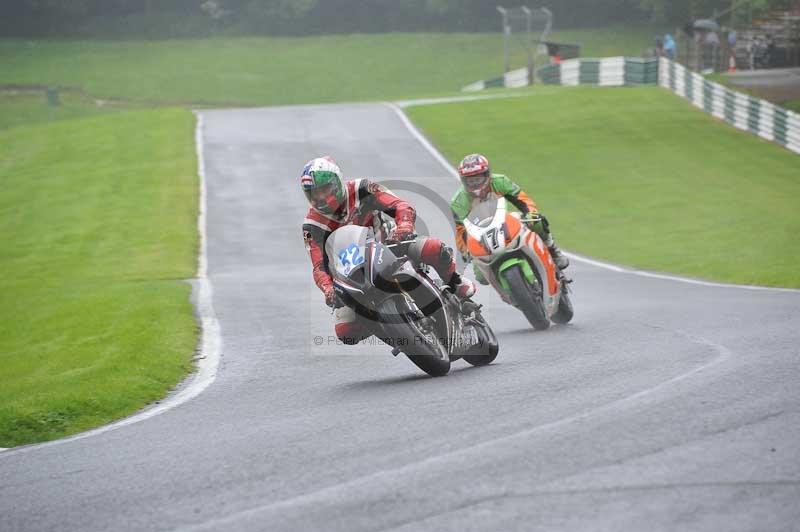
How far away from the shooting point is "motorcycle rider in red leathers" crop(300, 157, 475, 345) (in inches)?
336

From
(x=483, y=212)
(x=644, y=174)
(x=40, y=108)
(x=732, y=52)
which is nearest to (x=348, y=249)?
(x=483, y=212)

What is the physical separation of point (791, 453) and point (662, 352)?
3.39m

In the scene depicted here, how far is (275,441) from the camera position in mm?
6660

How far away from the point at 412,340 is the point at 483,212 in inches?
148

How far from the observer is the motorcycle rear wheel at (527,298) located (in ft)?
37.2

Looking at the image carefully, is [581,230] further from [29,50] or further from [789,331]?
[29,50]

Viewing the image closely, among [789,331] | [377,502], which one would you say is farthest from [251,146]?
[377,502]

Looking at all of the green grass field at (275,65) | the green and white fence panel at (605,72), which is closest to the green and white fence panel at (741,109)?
the green and white fence panel at (605,72)

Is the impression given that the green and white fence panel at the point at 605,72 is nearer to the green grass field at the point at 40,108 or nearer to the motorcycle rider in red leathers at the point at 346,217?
the green grass field at the point at 40,108

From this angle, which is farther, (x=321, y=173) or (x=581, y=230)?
(x=581, y=230)

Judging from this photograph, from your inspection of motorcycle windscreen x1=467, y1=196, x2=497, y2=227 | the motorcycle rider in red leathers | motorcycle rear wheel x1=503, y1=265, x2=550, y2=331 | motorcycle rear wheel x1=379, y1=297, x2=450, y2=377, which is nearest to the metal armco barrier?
motorcycle windscreen x1=467, y1=196, x2=497, y2=227

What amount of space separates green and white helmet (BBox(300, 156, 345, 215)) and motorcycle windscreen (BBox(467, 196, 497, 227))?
10.8 feet

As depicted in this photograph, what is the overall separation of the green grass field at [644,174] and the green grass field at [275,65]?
23.9 metres

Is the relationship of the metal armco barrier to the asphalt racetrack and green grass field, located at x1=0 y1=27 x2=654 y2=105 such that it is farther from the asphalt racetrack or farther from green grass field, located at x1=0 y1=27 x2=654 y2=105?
the asphalt racetrack
